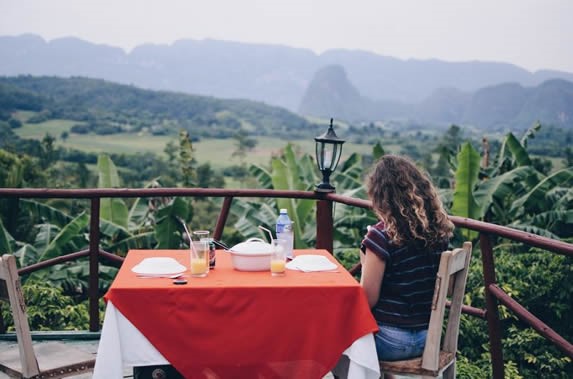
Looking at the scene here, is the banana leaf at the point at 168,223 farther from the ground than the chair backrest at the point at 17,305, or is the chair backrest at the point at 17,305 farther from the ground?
the chair backrest at the point at 17,305

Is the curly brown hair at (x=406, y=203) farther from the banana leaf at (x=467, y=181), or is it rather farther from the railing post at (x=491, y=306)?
the banana leaf at (x=467, y=181)

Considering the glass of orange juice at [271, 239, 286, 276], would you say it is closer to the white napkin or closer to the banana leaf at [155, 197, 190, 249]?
the white napkin

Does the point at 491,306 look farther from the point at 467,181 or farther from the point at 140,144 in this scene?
the point at 140,144

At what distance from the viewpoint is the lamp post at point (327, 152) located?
438 centimetres

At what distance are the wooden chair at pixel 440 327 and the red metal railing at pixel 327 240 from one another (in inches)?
12.0

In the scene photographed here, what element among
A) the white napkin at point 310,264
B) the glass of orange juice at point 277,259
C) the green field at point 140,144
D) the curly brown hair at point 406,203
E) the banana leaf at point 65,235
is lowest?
the green field at point 140,144

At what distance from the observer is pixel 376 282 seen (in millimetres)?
2570

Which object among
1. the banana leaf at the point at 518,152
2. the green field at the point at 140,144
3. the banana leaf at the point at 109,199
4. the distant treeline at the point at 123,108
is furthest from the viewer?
the distant treeline at the point at 123,108

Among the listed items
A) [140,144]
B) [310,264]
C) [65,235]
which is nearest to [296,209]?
[65,235]

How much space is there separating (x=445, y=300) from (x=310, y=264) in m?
0.66

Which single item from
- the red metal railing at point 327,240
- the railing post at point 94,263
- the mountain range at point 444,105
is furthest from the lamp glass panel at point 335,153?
the mountain range at point 444,105

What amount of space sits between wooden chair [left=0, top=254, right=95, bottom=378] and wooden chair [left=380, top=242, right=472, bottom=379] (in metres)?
1.32

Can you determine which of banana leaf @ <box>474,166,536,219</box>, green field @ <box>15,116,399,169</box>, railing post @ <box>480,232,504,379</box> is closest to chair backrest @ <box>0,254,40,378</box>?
railing post @ <box>480,232,504,379</box>

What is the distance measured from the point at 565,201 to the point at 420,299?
6870 mm
